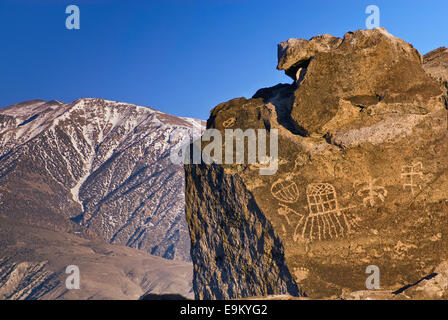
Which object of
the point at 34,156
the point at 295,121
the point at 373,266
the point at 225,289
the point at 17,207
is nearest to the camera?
the point at 373,266

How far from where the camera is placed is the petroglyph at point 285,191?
955 centimetres

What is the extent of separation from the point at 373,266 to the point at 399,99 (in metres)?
3.24

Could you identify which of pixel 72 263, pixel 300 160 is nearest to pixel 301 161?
pixel 300 160

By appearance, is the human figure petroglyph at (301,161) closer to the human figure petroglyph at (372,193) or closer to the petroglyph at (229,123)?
the human figure petroglyph at (372,193)

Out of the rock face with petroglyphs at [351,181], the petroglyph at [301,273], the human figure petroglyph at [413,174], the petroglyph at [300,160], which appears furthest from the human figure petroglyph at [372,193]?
the petroglyph at [301,273]

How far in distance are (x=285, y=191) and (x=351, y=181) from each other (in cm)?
128

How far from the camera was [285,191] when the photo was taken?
9.60 m

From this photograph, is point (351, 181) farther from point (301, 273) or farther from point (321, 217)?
point (301, 273)

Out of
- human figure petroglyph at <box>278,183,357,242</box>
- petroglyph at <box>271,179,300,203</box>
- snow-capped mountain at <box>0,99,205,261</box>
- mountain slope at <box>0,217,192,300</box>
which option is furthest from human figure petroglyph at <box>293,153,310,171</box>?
snow-capped mountain at <box>0,99,205,261</box>

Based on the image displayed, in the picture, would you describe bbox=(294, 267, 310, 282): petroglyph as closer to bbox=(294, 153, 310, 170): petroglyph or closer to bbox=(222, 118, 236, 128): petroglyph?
bbox=(294, 153, 310, 170): petroglyph

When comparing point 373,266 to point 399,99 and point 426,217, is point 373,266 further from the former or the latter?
point 399,99

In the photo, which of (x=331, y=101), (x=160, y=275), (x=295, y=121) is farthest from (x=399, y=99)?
(x=160, y=275)

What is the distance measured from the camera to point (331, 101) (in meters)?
9.59
